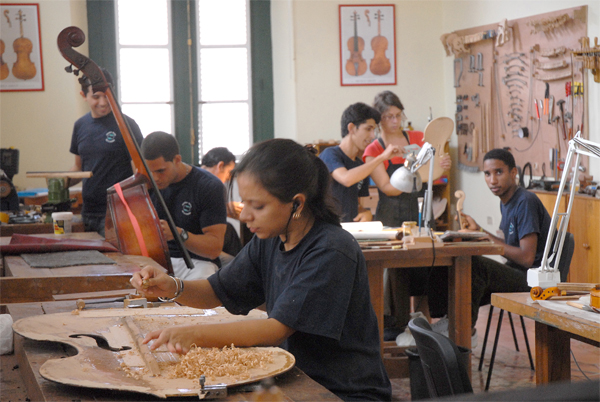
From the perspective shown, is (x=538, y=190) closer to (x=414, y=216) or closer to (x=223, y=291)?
(x=414, y=216)

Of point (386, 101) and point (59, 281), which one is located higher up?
point (386, 101)

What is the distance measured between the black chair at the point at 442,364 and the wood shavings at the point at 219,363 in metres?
0.41

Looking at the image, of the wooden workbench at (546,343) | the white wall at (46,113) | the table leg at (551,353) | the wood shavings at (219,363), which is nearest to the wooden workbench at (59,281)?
the wood shavings at (219,363)

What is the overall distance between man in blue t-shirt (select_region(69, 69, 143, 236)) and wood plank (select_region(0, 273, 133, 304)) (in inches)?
74.2

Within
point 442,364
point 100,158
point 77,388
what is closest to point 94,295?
point 77,388

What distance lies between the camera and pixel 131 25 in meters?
6.67

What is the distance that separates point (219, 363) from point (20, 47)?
556cm

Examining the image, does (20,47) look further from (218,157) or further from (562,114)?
(562,114)

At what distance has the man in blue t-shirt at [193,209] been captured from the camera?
330 cm

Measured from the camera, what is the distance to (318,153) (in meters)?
5.48

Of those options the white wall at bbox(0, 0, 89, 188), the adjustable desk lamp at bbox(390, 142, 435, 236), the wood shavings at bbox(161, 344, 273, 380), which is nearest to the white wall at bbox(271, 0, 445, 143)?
the white wall at bbox(0, 0, 89, 188)

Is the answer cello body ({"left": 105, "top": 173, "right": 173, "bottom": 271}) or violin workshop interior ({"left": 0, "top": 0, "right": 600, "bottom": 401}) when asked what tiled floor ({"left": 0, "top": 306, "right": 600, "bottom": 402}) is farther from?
cello body ({"left": 105, "top": 173, "right": 173, "bottom": 271})

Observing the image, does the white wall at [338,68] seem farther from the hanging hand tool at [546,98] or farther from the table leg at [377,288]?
the table leg at [377,288]

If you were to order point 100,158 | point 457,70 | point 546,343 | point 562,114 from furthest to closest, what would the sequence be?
point 457,70 < point 562,114 < point 100,158 < point 546,343
